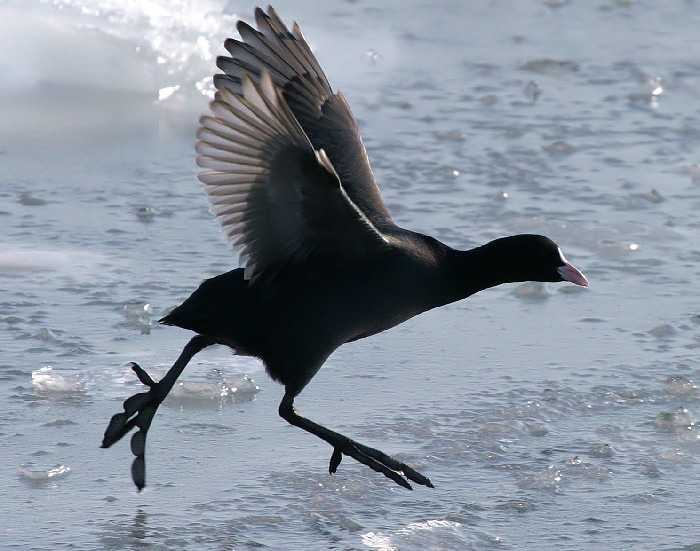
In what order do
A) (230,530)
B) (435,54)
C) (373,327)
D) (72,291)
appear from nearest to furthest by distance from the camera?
(230,530) < (373,327) < (72,291) < (435,54)

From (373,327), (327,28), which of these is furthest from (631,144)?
(373,327)

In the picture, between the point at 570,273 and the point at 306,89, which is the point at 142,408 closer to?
the point at 306,89

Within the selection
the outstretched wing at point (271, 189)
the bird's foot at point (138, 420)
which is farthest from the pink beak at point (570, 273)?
the bird's foot at point (138, 420)

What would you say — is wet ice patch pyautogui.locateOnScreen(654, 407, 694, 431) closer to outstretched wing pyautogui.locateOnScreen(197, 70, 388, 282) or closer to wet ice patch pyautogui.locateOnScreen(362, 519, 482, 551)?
wet ice patch pyautogui.locateOnScreen(362, 519, 482, 551)

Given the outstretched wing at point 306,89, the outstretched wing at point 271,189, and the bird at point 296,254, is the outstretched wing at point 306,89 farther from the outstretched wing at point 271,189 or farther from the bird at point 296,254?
the outstretched wing at point 271,189

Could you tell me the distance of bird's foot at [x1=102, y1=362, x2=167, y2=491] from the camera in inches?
148

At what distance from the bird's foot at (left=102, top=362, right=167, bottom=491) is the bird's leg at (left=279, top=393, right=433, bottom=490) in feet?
1.16

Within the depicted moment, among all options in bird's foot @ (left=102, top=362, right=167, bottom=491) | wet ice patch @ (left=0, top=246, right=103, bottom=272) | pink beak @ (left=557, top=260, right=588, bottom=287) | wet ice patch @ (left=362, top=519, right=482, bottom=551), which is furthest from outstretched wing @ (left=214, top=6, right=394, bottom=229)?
wet ice patch @ (left=0, top=246, right=103, bottom=272)

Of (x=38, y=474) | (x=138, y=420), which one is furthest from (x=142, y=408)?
(x=38, y=474)

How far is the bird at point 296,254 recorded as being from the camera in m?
3.40

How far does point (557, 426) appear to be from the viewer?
4219 mm

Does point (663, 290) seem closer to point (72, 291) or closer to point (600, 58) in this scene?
point (72, 291)

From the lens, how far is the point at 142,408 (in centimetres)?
395

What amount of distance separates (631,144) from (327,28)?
7.52 feet
